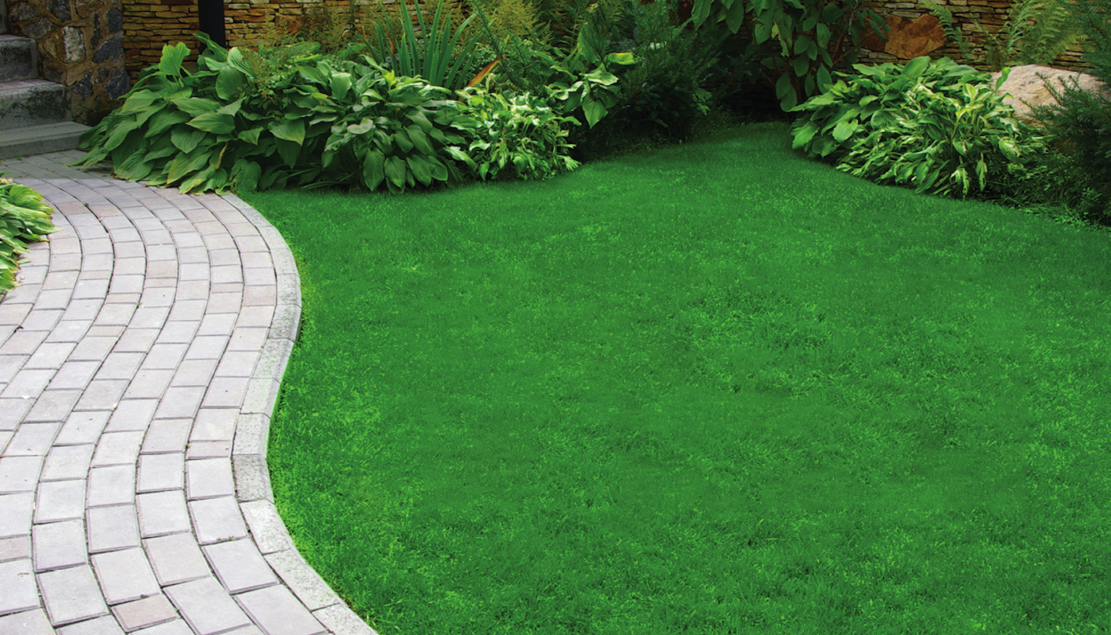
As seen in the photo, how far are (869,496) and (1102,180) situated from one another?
3812 mm

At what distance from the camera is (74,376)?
3.65 m

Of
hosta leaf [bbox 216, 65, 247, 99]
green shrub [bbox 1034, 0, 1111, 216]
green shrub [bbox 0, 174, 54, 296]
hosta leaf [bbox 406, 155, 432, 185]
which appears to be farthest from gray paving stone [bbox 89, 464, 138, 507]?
green shrub [bbox 1034, 0, 1111, 216]

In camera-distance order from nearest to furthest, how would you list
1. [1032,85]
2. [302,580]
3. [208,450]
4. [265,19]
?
[302,580], [208,450], [1032,85], [265,19]

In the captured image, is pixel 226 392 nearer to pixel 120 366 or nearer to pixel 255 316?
pixel 120 366

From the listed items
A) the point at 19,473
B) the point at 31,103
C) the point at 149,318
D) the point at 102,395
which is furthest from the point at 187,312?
the point at 31,103

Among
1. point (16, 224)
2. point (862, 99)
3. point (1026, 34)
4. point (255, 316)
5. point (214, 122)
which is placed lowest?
point (255, 316)

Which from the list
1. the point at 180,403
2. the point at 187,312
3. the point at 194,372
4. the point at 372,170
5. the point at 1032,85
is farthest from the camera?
the point at 1032,85

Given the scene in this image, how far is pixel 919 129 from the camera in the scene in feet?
21.2

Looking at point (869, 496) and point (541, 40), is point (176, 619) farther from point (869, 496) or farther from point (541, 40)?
point (541, 40)

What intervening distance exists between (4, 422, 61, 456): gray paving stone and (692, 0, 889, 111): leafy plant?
19.2ft

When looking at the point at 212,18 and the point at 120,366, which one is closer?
the point at 120,366

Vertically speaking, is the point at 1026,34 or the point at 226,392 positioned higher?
the point at 1026,34

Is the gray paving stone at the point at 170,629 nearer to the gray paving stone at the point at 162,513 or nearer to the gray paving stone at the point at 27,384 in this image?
the gray paving stone at the point at 162,513

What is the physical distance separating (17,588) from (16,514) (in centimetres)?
39
